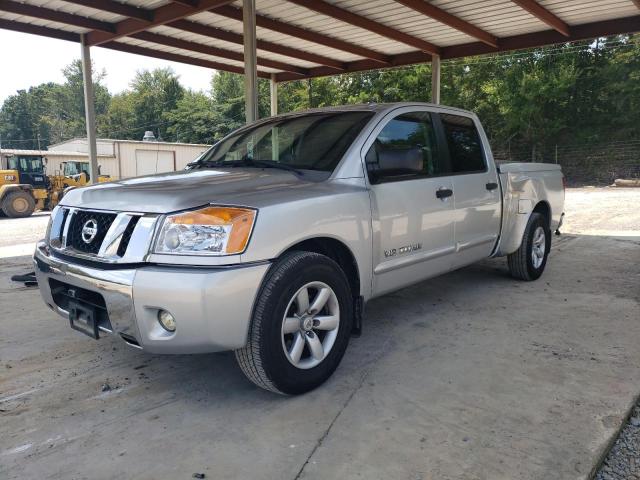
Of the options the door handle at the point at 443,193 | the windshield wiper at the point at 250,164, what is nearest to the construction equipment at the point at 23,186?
the windshield wiper at the point at 250,164

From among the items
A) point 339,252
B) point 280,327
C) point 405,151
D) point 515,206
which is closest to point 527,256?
point 515,206

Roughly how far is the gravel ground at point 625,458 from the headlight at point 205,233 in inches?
79.2

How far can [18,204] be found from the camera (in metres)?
16.1

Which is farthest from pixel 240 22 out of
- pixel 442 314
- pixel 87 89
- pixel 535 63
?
pixel 535 63

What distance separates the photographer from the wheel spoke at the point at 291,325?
2777mm

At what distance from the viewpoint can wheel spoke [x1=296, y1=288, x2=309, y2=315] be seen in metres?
→ 2.84

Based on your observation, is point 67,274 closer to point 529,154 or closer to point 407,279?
point 407,279

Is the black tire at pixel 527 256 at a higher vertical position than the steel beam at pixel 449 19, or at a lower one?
lower

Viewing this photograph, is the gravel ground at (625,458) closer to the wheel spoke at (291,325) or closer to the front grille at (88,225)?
the wheel spoke at (291,325)

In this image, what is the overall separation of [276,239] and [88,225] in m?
1.13

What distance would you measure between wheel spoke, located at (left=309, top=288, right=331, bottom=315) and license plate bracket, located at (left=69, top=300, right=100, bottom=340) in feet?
3.92

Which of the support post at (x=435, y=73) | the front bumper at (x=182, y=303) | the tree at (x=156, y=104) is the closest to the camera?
the front bumper at (x=182, y=303)

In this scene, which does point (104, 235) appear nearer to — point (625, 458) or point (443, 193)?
point (443, 193)

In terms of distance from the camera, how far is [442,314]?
4.50 m
